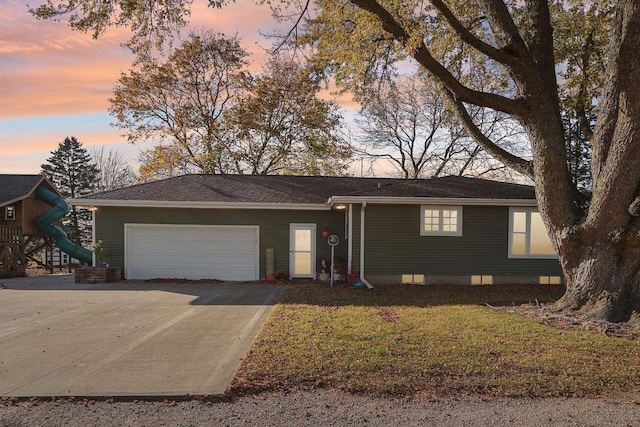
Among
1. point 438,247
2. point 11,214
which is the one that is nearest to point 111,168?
point 11,214

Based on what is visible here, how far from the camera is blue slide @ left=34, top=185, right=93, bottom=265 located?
1966 centimetres

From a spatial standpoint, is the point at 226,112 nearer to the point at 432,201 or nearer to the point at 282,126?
the point at 282,126

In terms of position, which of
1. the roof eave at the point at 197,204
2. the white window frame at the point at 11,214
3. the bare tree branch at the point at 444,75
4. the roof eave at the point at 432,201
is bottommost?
the white window frame at the point at 11,214

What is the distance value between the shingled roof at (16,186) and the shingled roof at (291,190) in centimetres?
862

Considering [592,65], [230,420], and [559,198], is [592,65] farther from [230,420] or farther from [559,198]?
[230,420]

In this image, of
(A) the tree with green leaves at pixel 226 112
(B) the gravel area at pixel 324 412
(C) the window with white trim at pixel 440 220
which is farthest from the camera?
(A) the tree with green leaves at pixel 226 112

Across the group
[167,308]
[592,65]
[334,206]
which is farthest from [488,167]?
[167,308]

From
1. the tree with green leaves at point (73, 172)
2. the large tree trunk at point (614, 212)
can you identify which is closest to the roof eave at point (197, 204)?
the large tree trunk at point (614, 212)

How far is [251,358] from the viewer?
16.2 ft

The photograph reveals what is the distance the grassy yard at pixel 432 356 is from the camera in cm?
420

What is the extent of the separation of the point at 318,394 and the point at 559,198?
19.4 ft

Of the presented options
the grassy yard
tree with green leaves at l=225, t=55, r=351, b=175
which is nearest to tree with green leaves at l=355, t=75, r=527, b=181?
tree with green leaves at l=225, t=55, r=351, b=175

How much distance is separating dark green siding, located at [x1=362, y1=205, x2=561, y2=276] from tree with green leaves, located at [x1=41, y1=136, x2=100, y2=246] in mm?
27819

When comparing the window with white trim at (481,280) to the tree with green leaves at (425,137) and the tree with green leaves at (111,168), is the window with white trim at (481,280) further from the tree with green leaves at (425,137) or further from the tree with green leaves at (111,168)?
the tree with green leaves at (111,168)
